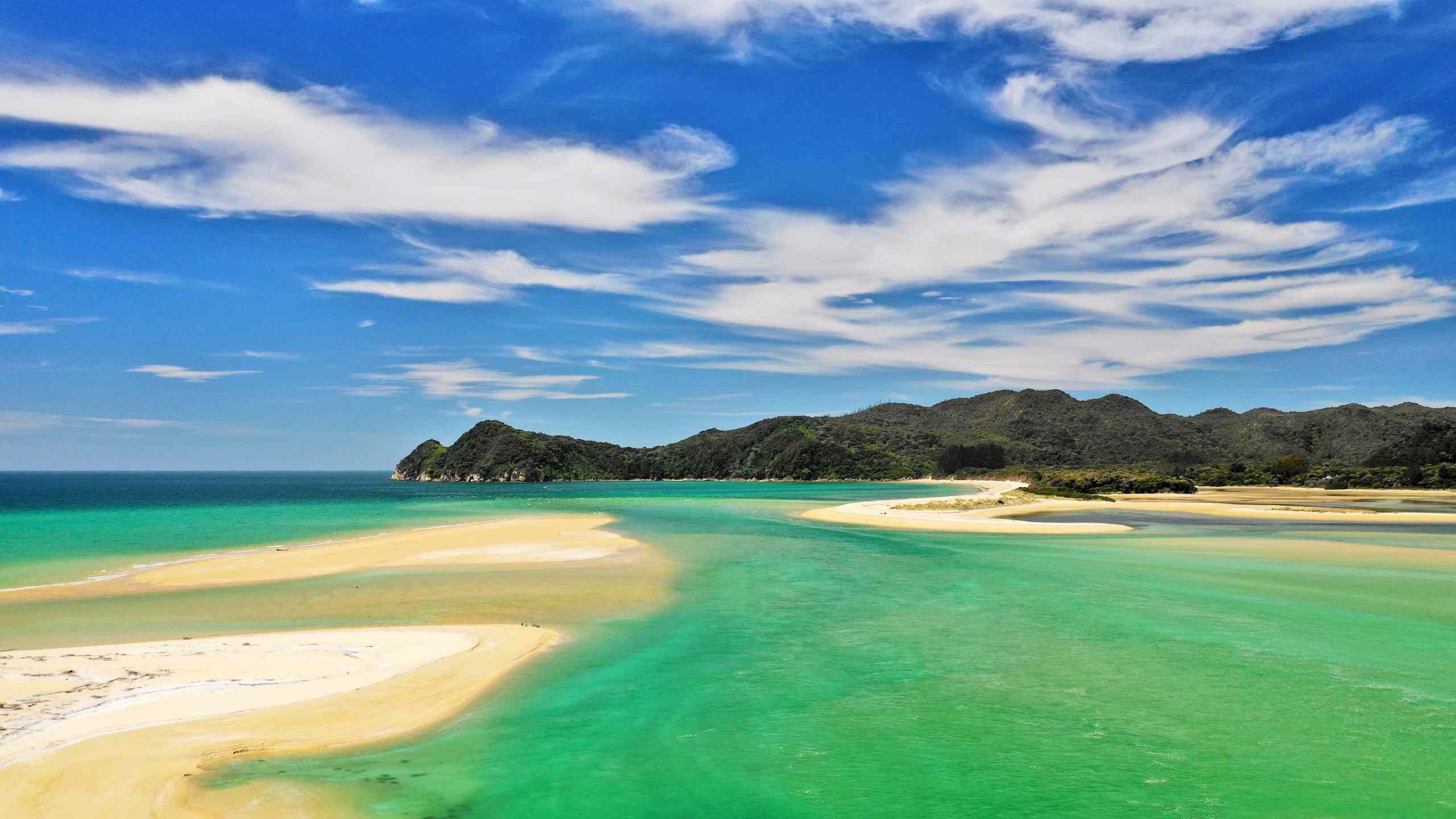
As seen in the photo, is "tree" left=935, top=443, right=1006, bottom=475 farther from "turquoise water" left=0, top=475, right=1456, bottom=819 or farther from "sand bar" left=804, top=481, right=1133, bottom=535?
"turquoise water" left=0, top=475, right=1456, bottom=819

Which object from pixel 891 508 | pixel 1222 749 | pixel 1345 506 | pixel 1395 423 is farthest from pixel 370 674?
pixel 1395 423

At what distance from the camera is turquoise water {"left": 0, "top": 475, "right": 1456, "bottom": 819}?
29.0ft

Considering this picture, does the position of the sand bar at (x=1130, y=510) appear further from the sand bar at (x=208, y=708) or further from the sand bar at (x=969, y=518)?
the sand bar at (x=208, y=708)

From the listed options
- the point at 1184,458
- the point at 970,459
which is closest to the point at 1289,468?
the point at 1184,458

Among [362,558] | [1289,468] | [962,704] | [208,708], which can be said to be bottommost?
[962,704]

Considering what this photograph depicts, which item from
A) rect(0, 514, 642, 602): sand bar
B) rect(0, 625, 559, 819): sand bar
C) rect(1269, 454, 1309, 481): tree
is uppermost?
rect(1269, 454, 1309, 481): tree

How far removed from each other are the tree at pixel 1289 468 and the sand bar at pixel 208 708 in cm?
13543

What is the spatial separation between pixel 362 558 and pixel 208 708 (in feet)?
73.3

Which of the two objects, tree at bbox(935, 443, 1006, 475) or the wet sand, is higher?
tree at bbox(935, 443, 1006, 475)

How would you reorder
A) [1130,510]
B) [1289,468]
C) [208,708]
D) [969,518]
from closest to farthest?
[208,708]
[969,518]
[1130,510]
[1289,468]

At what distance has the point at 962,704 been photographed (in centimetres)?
1217

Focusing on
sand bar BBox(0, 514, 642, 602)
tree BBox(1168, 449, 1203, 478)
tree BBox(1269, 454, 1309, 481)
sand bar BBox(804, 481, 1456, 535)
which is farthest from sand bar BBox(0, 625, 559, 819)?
tree BBox(1168, 449, 1203, 478)

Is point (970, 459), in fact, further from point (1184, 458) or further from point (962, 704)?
point (962, 704)

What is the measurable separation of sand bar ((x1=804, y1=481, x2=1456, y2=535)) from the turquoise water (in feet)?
66.3
